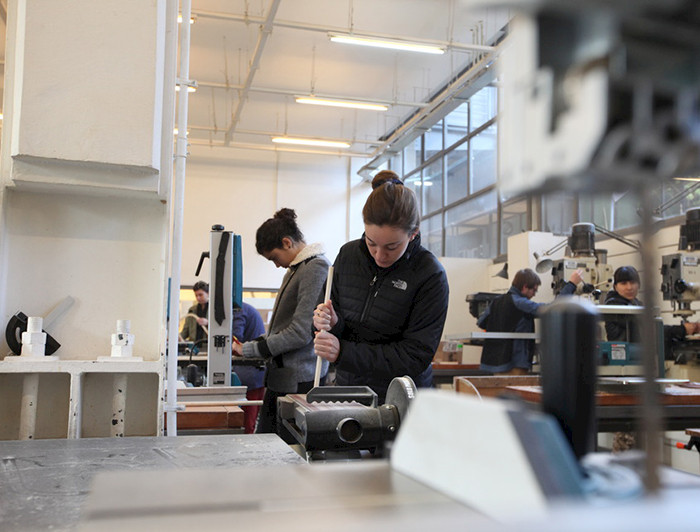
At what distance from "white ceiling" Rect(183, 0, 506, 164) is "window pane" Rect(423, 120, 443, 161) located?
423 mm

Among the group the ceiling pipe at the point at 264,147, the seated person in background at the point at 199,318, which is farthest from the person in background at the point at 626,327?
the ceiling pipe at the point at 264,147

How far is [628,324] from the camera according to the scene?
2.79 m

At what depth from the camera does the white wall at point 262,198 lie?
33.1 ft

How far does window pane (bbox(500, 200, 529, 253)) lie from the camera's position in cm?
683

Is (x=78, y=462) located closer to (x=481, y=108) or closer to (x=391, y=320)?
(x=391, y=320)

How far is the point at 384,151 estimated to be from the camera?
30.1ft

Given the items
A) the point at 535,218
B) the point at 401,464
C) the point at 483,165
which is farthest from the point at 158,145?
the point at 483,165

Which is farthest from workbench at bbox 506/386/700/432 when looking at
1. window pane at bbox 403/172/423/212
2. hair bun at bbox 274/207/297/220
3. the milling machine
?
window pane at bbox 403/172/423/212

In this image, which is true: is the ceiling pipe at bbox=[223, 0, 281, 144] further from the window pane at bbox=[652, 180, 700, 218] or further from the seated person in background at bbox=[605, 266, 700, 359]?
the seated person in background at bbox=[605, 266, 700, 359]

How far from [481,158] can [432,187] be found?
1.44 m

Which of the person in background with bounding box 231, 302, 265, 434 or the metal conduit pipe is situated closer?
the metal conduit pipe

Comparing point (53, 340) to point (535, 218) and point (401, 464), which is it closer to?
point (401, 464)

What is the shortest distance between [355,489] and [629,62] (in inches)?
10.6

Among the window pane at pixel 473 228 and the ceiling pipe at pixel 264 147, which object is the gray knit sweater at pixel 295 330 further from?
the ceiling pipe at pixel 264 147
